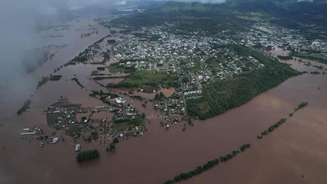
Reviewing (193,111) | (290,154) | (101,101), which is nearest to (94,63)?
(101,101)

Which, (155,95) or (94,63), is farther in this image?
(94,63)

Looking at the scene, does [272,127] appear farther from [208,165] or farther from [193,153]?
[208,165]

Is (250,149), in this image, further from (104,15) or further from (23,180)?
(104,15)

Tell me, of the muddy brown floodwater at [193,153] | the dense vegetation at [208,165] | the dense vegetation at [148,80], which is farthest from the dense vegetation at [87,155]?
the dense vegetation at [148,80]

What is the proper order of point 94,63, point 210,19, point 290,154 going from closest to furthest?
point 290,154
point 94,63
point 210,19

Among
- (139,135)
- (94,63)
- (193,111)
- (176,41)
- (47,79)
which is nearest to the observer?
(139,135)

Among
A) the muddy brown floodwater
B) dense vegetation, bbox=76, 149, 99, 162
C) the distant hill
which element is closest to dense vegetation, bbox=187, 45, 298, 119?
the muddy brown floodwater

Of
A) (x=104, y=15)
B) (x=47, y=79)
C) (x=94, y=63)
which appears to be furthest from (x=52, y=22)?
(x=47, y=79)

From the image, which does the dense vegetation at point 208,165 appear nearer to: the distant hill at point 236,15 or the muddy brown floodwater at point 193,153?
the muddy brown floodwater at point 193,153

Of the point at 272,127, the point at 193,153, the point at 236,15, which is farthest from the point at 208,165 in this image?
the point at 236,15
